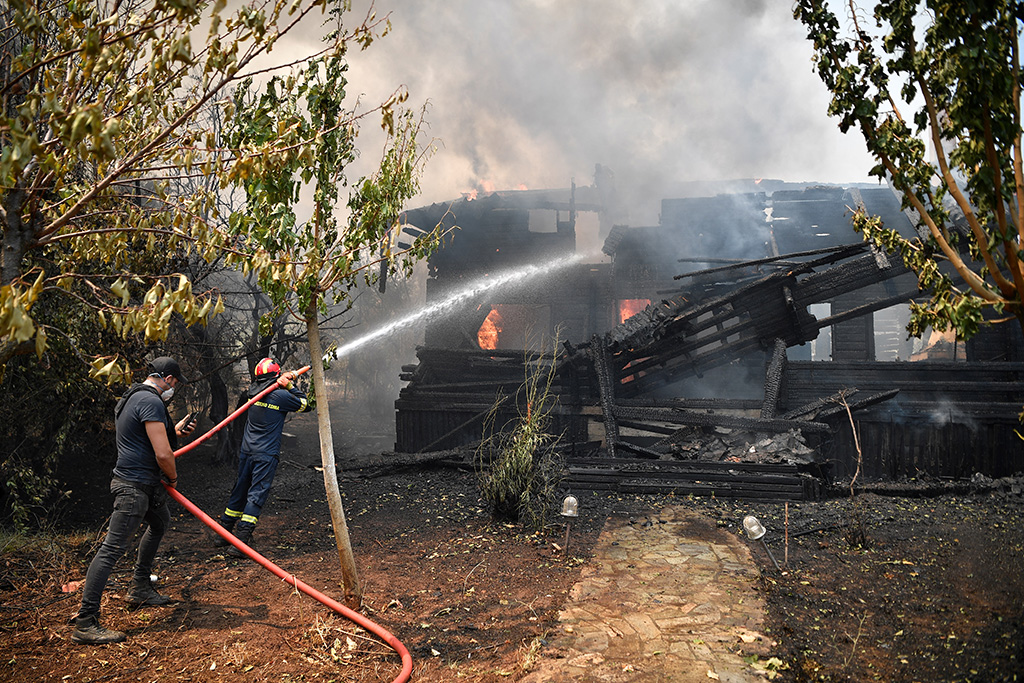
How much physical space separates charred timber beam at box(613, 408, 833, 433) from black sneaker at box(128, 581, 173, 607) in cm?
849

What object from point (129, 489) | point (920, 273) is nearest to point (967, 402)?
point (920, 273)

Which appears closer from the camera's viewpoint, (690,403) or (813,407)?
(813,407)

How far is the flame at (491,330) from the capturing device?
81.7 ft

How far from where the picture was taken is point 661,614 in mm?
5117

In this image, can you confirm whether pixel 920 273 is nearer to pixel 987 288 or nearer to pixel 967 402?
pixel 987 288

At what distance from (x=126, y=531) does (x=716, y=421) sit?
9.19 metres

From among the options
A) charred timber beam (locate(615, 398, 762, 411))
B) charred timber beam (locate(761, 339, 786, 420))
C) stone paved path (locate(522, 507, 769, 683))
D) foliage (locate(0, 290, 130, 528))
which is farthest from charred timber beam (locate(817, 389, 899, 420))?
foliage (locate(0, 290, 130, 528))

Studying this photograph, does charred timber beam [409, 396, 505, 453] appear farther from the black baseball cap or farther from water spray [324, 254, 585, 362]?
water spray [324, 254, 585, 362]

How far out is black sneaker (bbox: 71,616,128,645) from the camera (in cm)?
431

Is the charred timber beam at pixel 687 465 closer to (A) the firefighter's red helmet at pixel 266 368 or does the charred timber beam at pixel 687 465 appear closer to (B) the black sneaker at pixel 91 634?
(A) the firefighter's red helmet at pixel 266 368

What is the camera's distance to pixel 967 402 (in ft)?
36.6

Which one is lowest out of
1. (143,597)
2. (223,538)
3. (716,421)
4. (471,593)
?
(471,593)

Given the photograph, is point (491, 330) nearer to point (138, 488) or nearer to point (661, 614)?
point (661, 614)

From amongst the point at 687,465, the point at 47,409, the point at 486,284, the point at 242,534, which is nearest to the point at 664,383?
the point at 687,465
